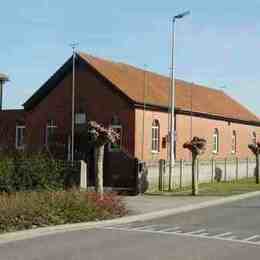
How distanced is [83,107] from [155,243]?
29668 mm

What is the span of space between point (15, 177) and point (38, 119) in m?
21.7

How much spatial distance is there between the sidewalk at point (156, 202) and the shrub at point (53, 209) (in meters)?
2.04

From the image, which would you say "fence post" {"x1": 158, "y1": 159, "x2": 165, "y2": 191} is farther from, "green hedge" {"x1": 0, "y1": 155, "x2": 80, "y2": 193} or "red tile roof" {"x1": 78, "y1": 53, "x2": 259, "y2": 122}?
"green hedge" {"x1": 0, "y1": 155, "x2": 80, "y2": 193}

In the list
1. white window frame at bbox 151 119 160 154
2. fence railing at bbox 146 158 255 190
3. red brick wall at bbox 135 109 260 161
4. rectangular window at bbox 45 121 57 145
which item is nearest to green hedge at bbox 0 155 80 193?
fence railing at bbox 146 158 255 190

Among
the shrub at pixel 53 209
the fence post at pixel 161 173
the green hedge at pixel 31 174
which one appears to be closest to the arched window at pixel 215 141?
the fence post at pixel 161 173

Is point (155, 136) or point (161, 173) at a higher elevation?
point (155, 136)

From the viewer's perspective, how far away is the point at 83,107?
43.5 m

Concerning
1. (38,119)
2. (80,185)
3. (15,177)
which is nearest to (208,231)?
(15,177)

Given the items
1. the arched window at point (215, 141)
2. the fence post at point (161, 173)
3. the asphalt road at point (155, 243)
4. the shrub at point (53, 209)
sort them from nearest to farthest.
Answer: the asphalt road at point (155, 243) → the shrub at point (53, 209) → the fence post at point (161, 173) → the arched window at point (215, 141)

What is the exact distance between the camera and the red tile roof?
43.0 m

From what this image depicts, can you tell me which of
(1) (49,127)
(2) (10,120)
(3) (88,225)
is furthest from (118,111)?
(3) (88,225)

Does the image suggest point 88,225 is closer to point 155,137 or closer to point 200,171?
point 200,171

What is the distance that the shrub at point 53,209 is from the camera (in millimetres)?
16641

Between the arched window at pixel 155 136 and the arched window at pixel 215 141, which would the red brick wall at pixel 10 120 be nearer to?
the arched window at pixel 155 136
